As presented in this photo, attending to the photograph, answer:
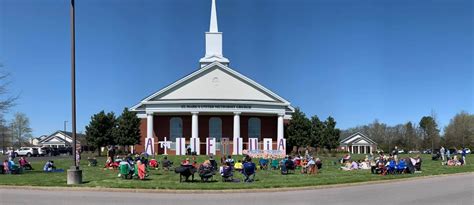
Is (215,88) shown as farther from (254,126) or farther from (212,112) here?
(254,126)

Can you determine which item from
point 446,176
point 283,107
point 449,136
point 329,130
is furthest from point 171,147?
point 449,136

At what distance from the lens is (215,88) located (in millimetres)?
58969

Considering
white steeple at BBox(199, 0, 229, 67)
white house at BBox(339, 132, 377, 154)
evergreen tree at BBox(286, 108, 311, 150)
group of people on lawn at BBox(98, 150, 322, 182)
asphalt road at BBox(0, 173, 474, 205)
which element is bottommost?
white house at BBox(339, 132, 377, 154)

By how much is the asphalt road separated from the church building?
35.3m

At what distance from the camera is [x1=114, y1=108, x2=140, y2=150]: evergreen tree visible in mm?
58219

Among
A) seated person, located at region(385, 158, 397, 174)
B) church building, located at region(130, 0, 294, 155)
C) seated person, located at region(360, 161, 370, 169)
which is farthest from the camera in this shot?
church building, located at region(130, 0, 294, 155)

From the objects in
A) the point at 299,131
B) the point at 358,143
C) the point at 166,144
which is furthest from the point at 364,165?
the point at 358,143

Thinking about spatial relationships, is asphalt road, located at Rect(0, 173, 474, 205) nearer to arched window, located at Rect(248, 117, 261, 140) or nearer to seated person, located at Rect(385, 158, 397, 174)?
seated person, located at Rect(385, 158, 397, 174)

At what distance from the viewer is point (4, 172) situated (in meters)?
26.8

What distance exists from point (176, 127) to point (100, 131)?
8545 millimetres

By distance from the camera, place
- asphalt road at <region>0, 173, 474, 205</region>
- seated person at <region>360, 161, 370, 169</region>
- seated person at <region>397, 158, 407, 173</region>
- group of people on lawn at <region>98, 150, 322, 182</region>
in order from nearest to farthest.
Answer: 1. asphalt road at <region>0, 173, 474, 205</region>
2. group of people on lawn at <region>98, 150, 322, 182</region>
3. seated person at <region>397, 158, 407, 173</region>
4. seated person at <region>360, 161, 370, 169</region>

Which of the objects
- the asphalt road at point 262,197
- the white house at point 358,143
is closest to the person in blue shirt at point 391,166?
the asphalt road at point 262,197

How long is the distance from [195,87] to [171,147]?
7124 millimetres

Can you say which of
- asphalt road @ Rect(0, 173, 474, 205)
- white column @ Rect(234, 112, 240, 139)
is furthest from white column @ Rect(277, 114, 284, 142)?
asphalt road @ Rect(0, 173, 474, 205)
